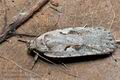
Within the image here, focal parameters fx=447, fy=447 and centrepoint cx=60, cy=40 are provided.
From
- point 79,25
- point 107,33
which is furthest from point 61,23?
point 107,33

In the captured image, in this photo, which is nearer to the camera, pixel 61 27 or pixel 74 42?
pixel 74 42

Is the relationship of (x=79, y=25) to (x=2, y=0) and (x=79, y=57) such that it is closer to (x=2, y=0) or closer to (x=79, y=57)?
(x=79, y=57)

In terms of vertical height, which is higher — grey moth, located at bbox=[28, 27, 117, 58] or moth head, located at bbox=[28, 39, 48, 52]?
grey moth, located at bbox=[28, 27, 117, 58]

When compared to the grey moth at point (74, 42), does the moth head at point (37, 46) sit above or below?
below

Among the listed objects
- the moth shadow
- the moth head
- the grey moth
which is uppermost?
the grey moth

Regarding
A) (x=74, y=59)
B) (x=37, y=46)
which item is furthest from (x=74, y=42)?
(x=37, y=46)

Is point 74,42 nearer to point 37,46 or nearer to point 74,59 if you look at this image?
point 74,59

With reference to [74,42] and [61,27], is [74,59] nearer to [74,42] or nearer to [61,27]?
[74,42]

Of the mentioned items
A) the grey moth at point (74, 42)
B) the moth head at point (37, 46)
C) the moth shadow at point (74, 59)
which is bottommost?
the moth shadow at point (74, 59)
